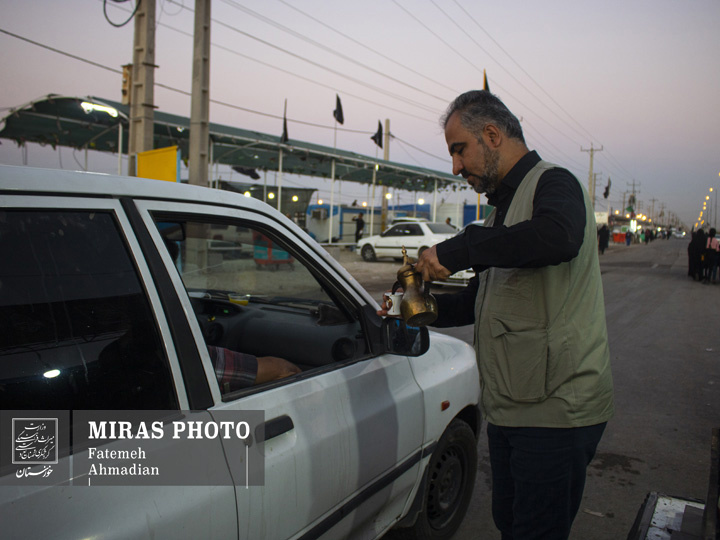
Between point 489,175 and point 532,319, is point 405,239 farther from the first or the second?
point 532,319

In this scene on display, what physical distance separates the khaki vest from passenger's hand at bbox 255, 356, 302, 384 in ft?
2.54

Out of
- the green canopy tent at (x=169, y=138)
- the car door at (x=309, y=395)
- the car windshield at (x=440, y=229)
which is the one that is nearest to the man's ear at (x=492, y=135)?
the car door at (x=309, y=395)

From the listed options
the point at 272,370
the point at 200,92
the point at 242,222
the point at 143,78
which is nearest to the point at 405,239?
the point at 200,92

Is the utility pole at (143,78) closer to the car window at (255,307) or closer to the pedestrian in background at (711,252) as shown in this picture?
the car window at (255,307)

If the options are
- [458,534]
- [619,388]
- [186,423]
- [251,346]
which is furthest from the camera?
[619,388]

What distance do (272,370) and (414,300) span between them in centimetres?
65

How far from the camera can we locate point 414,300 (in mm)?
1581

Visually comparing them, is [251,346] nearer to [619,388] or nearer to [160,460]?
[160,460]

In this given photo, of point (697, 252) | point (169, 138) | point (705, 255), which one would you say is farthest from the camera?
point (169, 138)

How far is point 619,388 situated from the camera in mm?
5039

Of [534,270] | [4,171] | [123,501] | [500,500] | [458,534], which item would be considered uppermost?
[4,171]

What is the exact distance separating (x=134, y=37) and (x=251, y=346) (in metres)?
9.59

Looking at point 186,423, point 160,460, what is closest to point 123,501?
point 160,460

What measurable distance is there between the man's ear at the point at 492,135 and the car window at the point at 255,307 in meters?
0.78
